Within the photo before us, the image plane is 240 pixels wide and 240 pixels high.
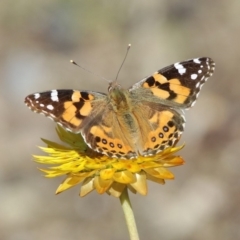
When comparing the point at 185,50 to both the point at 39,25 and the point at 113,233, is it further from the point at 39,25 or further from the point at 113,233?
the point at 113,233

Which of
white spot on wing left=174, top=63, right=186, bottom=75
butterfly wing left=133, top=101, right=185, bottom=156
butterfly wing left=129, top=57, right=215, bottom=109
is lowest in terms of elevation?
butterfly wing left=133, top=101, right=185, bottom=156

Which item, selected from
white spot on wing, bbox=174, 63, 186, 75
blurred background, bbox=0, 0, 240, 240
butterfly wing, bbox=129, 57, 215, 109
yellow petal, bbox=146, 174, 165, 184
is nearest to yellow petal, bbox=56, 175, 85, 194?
yellow petal, bbox=146, 174, 165, 184

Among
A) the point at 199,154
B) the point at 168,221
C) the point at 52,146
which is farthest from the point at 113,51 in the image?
the point at 52,146

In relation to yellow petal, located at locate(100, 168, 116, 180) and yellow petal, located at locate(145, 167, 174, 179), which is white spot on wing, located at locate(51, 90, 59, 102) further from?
yellow petal, located at locate(145, 167, 174, 179)

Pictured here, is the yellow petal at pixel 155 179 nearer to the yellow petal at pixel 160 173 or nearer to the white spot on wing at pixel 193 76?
the yellow petal at pixel 160 173

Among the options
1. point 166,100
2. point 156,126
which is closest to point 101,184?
point 156,126
